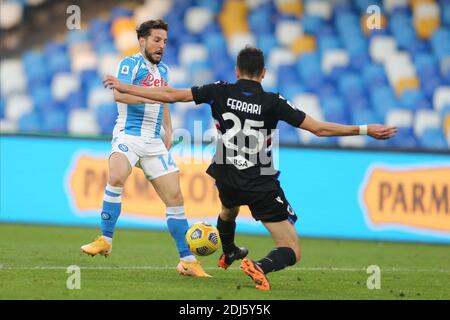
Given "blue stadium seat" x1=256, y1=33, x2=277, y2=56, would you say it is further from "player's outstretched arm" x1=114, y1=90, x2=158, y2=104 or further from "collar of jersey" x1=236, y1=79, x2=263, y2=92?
"collar of jersey" x1=236, y1=79, x2=263, y2=92

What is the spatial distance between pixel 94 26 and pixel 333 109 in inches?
215

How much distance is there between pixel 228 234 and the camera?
887 centimetres

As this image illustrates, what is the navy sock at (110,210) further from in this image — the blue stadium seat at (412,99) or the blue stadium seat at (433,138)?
the blue stadium seat at (412,99)

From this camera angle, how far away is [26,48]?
20094mm

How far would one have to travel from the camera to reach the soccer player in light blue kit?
869cm

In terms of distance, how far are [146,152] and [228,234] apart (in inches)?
41.1

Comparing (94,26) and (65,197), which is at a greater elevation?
(94,26)

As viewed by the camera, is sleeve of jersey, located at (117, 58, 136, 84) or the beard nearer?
sleeve of jersey, located at (117, 58, 136, 84)

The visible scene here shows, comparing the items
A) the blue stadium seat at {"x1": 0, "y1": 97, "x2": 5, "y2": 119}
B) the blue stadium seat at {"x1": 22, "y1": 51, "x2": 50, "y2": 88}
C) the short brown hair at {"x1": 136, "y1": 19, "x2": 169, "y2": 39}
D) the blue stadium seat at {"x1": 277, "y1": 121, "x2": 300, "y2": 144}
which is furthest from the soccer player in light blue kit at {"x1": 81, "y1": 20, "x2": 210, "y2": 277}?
the blue stadium seat at {"x1": 22, "y1": 51, "x2": 50, "y2": 88}

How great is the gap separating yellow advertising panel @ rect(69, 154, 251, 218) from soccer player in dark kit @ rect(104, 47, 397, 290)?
5862 mm

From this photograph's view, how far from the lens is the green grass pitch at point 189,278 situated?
743 cm

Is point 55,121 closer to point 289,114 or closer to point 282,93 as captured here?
point 282,93
